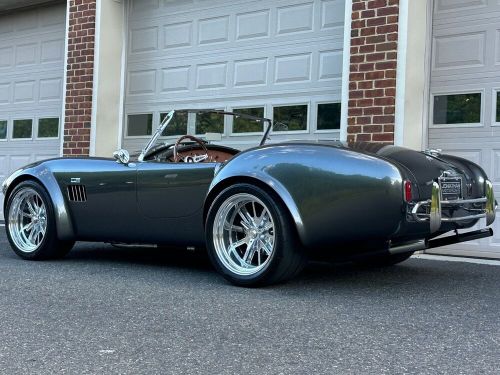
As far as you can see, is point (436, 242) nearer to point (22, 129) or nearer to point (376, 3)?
point (376, 3)

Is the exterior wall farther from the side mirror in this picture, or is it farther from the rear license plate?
the rear license plate

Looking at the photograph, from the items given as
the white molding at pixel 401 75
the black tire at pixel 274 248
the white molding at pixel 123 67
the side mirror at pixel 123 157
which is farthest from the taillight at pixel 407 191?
the white molding at pixel 123 67

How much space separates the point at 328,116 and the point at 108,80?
3365mm

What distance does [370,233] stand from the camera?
3.92 meters

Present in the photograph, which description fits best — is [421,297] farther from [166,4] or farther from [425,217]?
[166,4]

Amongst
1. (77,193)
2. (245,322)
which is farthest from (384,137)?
(245,322)

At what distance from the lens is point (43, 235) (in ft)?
18.2

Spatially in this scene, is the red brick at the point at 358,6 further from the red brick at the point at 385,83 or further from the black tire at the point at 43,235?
the black tire at the point at 43,235

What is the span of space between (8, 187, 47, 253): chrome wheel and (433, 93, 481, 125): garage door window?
12.7ft

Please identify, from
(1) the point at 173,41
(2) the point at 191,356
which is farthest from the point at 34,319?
(1) the point at 173,41

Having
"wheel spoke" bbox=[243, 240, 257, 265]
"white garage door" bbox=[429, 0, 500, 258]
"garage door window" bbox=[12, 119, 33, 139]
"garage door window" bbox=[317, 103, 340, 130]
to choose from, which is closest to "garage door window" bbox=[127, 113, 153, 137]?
"garage door window" bbox=[12, 119, 33, 139]

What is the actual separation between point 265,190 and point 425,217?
0.98m

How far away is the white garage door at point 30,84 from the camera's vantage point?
1023cm

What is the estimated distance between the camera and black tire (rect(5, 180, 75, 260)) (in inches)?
216
